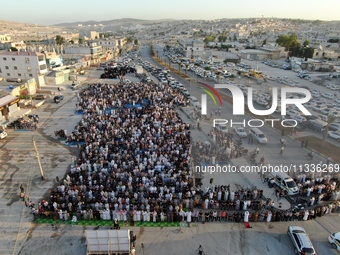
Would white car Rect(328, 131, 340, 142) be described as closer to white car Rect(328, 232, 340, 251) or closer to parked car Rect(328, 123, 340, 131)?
parked car Rect(328, 123, 340, 131)

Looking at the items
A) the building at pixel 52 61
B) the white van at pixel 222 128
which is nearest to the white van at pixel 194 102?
the white van at pixel 222 128

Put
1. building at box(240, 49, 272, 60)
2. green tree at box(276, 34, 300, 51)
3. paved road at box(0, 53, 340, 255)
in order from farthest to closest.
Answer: green tree at box(276, 34, 300, 51) → building at box(240, 49, 272, 60) → paved road at box(0, 53, 340, 255)

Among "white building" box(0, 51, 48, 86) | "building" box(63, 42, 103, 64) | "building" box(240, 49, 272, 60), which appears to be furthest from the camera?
"building" box(240, 49, 272, 60)

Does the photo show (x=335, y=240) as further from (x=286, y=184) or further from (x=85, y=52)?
(x=85, y=52)

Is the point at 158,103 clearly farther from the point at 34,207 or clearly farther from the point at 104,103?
the point at 34,207

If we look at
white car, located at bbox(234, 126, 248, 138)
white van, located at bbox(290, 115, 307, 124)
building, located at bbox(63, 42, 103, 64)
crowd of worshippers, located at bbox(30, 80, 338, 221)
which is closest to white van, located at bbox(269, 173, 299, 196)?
crowd of worshippers, located at bbox(30, 80, 338, 221)

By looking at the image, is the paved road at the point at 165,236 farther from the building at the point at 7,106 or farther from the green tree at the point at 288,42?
the green tree at the point at 288,42

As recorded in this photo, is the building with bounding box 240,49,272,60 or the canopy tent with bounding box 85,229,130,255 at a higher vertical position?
the building with bounding box 240,49,272,60
